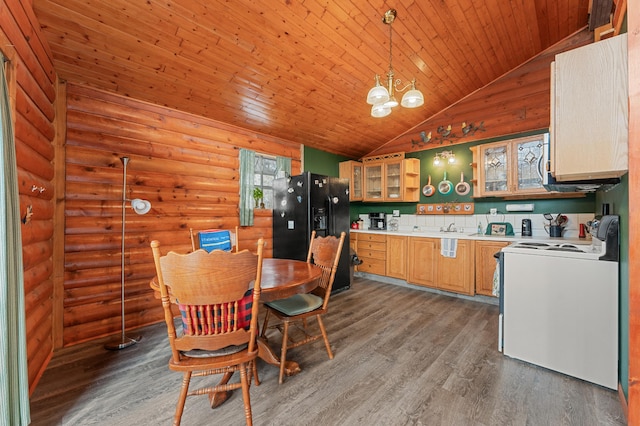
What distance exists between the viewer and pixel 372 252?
482 cm

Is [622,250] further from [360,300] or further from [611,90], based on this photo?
[360,300]

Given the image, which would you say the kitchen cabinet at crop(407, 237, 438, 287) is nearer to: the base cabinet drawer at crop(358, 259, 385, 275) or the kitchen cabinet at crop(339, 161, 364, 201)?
the base cabinet drawer at crop(358, 259, 385, 275)

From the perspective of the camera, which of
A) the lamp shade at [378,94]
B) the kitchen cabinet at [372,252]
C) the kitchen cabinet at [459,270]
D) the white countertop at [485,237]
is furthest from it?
the kitchen cabinet at [372,252]

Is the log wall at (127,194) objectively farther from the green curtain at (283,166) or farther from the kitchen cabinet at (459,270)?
the kitchen cabinet at (459,270)

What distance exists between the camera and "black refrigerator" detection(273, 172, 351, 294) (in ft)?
12.5

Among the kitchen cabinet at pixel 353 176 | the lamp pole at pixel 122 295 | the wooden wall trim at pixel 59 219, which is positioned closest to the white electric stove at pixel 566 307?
the kitchen cabinet at pixel 353 176

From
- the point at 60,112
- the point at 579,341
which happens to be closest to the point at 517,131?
the point at 579,341

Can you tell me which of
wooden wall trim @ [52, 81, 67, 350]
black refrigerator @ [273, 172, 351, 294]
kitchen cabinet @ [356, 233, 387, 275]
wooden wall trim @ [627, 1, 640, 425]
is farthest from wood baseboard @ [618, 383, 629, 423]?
wooden wall trim @ [52, 81, 67, 350]

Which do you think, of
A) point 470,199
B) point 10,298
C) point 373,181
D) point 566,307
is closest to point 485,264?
point 470,199

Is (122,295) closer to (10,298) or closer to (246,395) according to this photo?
(10,298)

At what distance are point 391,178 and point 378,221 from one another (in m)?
0.88

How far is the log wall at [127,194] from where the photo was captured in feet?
8.25

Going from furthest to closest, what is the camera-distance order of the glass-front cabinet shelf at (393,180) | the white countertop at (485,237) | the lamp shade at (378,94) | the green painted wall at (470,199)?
the glass-front cabinet shelf at (393,180) → the white countertop at (485,237) → the lamp shade at (378,94) → the green painted wall at (470,199)

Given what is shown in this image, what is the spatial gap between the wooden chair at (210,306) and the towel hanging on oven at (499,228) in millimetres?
3891
